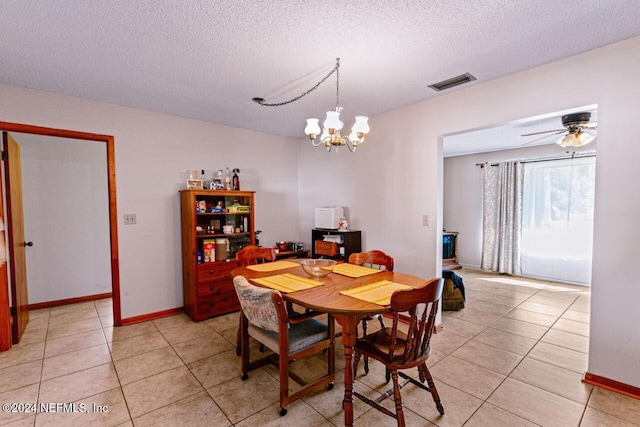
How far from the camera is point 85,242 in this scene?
163 inches

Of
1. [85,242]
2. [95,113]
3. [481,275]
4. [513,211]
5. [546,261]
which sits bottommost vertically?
[481,275]

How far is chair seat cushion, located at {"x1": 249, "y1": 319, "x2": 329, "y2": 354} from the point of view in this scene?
1.91 m

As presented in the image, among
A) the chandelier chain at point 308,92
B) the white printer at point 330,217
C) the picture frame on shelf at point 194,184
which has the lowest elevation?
the white printer at point 330,217

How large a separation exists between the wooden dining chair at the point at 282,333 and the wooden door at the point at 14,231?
97.7 inches

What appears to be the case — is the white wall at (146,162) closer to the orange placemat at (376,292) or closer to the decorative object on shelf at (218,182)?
the decorative object on shelf at (218,182)

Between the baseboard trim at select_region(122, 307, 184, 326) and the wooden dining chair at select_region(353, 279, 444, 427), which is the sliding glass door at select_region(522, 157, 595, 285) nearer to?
the wooden dining chair at select_region(353, 279, 444, 427)

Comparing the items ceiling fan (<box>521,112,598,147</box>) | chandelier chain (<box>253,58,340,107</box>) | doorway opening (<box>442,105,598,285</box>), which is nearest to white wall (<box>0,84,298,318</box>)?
chandelier chain (<box>253,58,340,107</box>)

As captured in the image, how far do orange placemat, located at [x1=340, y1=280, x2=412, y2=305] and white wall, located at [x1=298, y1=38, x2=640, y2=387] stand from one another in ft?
4.15

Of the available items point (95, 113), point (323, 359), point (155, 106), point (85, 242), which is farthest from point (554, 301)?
point (85, 242)

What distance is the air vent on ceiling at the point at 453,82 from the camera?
256 cm

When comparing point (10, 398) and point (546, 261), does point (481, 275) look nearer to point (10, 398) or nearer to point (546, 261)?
point (546, 261)

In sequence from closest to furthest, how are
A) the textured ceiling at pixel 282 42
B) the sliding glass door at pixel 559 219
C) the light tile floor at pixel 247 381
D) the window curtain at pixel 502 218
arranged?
the textured ceiling at pixel 282 42 → the light tile floor at pixel 247 381 → the sliding glass door at pixel 559 219 → the window curtain at pixel 502 218

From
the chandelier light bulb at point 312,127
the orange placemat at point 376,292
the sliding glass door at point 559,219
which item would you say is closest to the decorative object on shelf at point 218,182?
the chandelier light bulb at point 312,127

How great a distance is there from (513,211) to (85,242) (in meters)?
7.10
